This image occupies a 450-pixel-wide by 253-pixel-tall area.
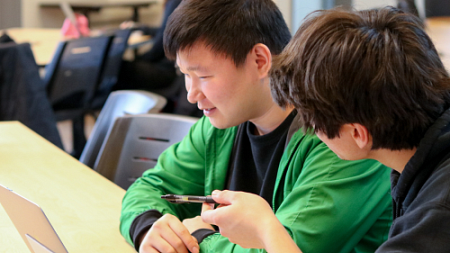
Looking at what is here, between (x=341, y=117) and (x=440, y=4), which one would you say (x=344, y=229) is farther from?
(x=440, y=4)

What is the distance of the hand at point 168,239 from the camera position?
3.37 ft

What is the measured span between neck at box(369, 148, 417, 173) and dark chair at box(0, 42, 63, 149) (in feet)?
7.57

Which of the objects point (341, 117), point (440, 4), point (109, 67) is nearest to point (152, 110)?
point (341, 117)

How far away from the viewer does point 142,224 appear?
1115 millimetres

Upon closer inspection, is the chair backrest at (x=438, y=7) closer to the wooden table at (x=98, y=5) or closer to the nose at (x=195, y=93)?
the wooden table at (x=98, y=5)

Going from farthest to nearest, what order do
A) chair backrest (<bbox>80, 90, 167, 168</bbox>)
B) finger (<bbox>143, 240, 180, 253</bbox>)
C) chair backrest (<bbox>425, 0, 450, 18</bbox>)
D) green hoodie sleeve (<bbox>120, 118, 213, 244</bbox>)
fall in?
1. chair backrest (<bbox>425, 0, 450, 18</bbox>)
2. chair backrest (<bbox>80, 90, 167, 168</bbox>)
3. green hoodie sleeve (<bbox>120, 118, 213, 244</bbox>)
4. finger (<bbox>143, 240, 180, 253</bbox>)

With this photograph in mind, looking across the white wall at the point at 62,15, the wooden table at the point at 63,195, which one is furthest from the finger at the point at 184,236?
the white wall at the point at 62,15

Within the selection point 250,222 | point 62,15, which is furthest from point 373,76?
point 62,15

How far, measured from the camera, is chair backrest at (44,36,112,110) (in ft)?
10.1

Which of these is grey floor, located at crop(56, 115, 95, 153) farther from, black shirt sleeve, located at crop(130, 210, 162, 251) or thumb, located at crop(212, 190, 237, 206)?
thumb, located at crop(212, 190, 237, 206)

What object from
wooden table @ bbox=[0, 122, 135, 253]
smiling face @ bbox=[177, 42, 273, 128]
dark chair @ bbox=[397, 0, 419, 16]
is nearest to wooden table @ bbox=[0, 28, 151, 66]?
wooden table @ bbox=[0, 122, 135, 253]

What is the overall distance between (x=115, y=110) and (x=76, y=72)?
4.44ft

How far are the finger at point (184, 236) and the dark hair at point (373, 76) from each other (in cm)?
41

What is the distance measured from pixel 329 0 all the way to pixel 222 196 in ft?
6.81
